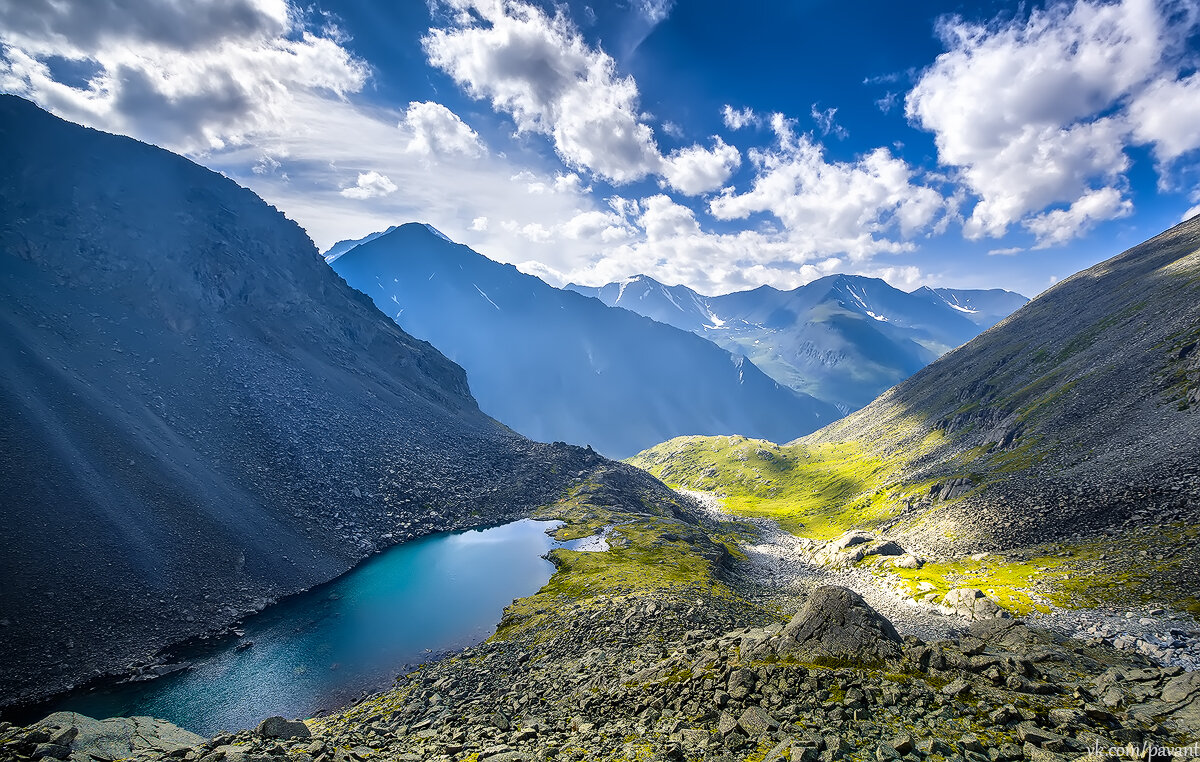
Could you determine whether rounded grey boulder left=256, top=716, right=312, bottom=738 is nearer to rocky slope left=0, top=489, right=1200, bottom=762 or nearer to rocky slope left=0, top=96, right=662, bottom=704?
rocky slope left=0, top=489, right=1200, bottom=762

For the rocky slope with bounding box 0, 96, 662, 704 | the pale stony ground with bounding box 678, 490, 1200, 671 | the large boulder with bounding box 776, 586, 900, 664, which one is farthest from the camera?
the rocky slope with bounding box 0, 96, 662, 704

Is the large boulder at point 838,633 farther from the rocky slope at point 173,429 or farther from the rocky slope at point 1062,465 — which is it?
the rocky slope at point 173,429

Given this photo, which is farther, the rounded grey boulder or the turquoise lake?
the turquoise lake

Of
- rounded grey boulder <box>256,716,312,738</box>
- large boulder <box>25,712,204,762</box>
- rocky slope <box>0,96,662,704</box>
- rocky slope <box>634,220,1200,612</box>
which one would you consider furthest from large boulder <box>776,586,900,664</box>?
rocky slope <box>0,96,662,704</box>

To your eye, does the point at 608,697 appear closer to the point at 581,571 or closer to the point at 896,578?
the point at 581,571

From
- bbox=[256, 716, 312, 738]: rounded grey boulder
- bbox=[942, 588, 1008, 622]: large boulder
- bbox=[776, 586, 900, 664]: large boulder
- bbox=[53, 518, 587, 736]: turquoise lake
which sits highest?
bbox=[776, 586, 900, 664]: large boulder

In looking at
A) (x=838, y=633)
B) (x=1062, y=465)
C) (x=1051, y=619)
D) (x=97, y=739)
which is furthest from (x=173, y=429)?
(x=1062, y=465)

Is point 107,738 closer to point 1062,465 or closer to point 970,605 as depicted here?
point 970,605
